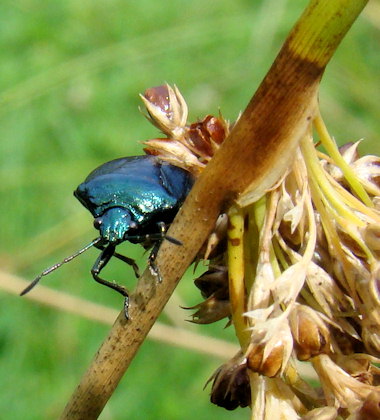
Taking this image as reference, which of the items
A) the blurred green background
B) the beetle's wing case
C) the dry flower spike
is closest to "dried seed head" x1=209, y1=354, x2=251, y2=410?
the dry flower spike

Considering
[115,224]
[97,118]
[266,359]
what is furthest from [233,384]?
[97,118]

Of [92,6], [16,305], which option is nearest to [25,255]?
[16,305]

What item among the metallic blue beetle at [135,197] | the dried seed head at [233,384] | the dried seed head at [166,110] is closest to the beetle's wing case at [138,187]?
the metallic blue beetle at [135,197]

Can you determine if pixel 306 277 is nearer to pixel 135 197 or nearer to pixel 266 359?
pixel 266 359

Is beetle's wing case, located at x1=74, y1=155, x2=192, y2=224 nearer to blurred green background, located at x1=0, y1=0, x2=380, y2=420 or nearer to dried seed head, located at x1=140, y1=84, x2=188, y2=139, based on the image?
dried seed head, located at x1=140, y1=84, x2=188, y2=139

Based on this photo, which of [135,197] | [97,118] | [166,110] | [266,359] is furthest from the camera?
[97,118]

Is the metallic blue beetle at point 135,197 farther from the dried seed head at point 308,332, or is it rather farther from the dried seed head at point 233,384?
the dried seed head at point 308,332

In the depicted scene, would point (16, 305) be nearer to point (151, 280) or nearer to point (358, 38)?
point (358, 38)
